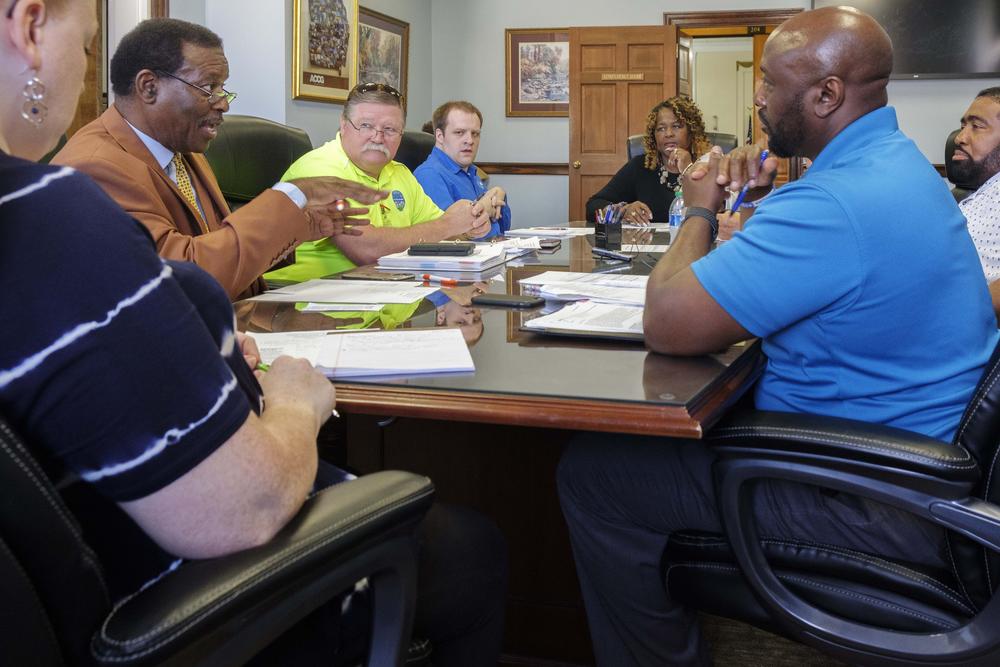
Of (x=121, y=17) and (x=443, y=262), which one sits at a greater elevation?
(x=121, y=17)

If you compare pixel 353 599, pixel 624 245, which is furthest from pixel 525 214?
pixel 353 599

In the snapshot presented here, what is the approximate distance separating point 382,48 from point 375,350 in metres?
5.99

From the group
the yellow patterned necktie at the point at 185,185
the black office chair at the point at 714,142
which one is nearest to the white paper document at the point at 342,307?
the yellow patterned necktie at the point at 185,185

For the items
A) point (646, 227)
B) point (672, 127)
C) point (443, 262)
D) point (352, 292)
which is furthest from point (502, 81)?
point (352, 292)

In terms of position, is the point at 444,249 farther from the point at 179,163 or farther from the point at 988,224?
the point at 988,224

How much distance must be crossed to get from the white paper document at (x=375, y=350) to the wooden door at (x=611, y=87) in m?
6.22

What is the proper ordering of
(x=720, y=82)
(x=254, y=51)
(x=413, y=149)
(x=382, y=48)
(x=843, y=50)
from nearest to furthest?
(x=843, y=50)
(x=413, y=149)
(x=254, y=51)
(x=382, y=48)
(x=720, y=82)

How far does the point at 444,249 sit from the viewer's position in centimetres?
245

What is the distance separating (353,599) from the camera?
938 millimetres

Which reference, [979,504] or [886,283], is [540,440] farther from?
[979,504]

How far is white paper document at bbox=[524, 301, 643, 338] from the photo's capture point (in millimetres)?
1445

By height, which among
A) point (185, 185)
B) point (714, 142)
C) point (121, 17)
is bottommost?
point (185, 185)

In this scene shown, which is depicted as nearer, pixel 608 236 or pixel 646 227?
pixel 608 236

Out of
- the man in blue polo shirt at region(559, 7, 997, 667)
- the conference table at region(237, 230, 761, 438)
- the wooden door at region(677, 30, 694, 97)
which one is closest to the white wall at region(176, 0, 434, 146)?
the wooden door at region(677, 30, 694, 97)
